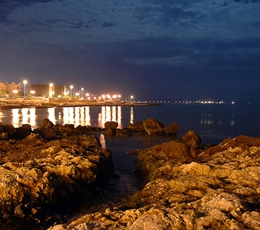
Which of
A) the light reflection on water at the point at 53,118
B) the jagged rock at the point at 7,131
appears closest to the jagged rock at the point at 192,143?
the jagged rock at the point at 7,131

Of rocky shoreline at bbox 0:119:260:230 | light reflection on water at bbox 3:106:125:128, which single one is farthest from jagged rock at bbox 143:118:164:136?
rocky shoreline at bbox 0:119:260:230

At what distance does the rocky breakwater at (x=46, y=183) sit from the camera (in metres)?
8.13

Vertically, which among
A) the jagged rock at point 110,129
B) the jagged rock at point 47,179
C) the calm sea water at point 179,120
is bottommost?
the calm sea water at point 179,120

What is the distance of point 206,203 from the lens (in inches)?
267

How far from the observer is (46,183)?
358 inches

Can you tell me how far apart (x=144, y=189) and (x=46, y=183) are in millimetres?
3317

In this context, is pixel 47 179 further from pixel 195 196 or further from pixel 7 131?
pixel 7 131

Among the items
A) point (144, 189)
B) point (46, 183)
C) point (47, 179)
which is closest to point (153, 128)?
point (144, 189)

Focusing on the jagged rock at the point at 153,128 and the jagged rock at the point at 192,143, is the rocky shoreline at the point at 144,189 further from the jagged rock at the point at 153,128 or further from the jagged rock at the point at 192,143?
the jagged rock at the point at 153,128

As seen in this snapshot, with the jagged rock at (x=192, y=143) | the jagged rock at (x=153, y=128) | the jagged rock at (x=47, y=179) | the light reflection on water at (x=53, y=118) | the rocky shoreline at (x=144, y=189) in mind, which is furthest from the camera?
the light reflection on water at (x=53, y=118)

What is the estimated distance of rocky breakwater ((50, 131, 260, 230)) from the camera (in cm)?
561

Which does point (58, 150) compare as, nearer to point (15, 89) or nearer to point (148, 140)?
point (148, 140)

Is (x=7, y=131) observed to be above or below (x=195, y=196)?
above

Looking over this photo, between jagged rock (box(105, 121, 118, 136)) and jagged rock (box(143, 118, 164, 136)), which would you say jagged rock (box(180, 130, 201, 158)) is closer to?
jagged rock (box(143, 118, 164, 136))
